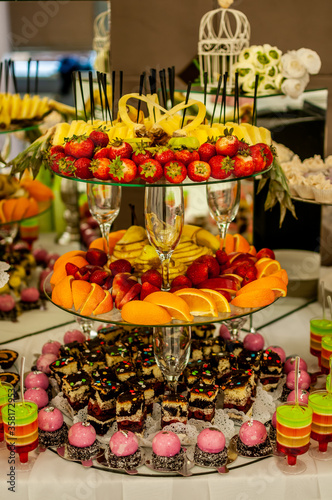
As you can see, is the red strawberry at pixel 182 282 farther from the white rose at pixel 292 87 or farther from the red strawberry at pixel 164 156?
the white rose at pixel 292 87

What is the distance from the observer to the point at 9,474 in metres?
1.87

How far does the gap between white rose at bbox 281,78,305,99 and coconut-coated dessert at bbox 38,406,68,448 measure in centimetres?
153

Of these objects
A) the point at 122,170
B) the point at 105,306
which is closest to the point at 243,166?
the point at 122,170

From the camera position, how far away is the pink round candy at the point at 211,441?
1.86 metres

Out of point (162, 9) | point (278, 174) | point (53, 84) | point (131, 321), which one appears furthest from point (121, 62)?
point (53, 84)

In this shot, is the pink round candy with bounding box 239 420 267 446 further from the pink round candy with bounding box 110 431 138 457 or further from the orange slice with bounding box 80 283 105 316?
the orange slice with bounding box 80 283 105 316

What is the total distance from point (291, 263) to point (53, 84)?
3194 millimetres

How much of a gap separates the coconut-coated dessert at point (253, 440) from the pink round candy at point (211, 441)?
72 mm

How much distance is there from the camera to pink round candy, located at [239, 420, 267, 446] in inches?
74.8

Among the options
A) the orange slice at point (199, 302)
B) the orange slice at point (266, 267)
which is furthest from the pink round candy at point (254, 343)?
the orange slice at point (199, 302)

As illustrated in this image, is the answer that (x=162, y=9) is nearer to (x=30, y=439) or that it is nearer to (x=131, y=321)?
(x=131, y=321)

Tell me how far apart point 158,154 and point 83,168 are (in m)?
0.21

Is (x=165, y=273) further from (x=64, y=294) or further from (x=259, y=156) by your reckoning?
(x=259, y=156)

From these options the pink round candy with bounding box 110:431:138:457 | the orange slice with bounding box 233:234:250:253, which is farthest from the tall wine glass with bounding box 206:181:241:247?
the pink round candy with bounding box 110:431:138:457
